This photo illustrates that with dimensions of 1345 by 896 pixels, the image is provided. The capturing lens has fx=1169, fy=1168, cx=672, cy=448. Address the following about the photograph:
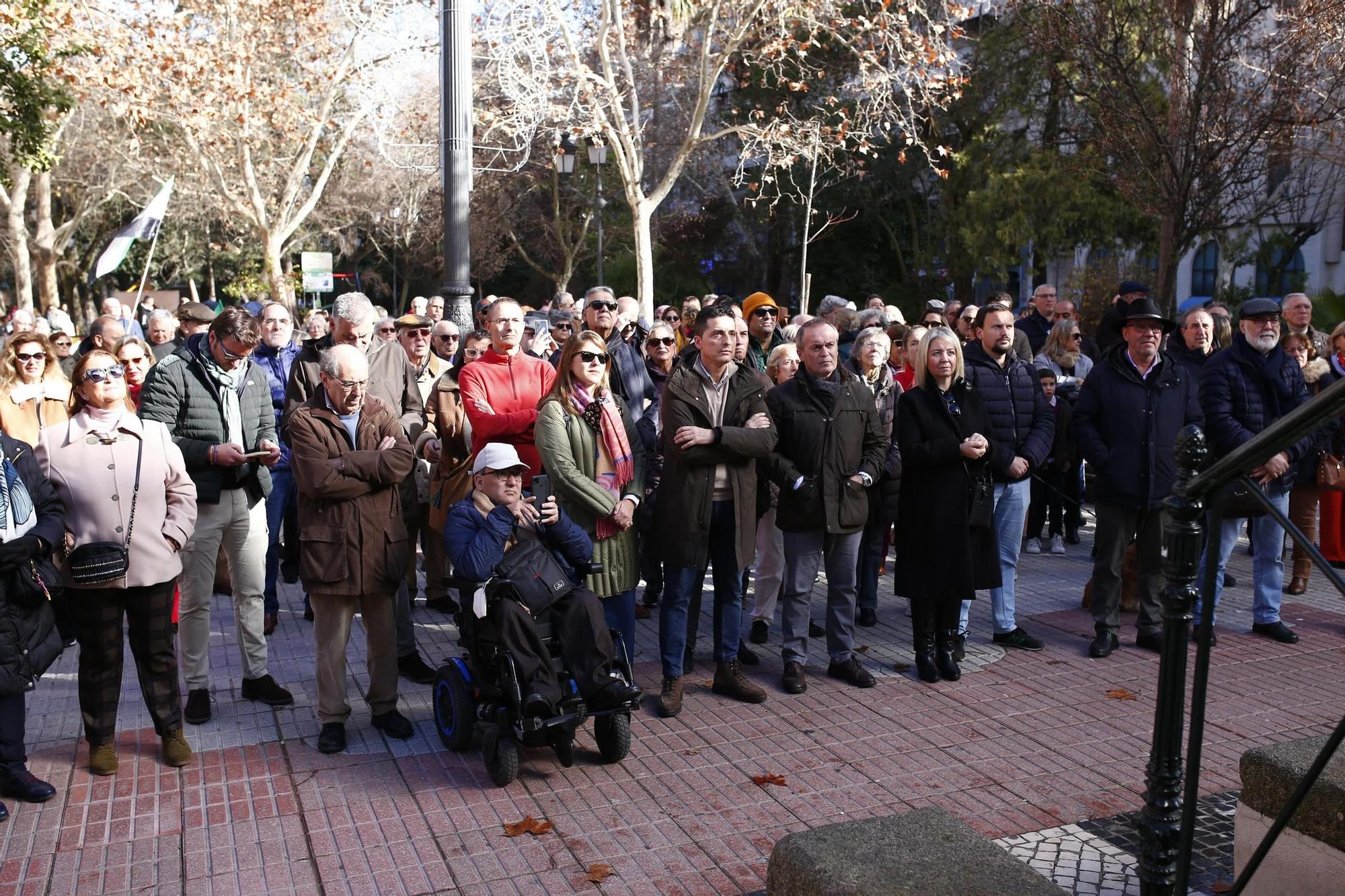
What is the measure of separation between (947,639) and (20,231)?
2923 cm

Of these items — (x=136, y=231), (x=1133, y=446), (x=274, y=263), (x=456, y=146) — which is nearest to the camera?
(x=1133, y=446)

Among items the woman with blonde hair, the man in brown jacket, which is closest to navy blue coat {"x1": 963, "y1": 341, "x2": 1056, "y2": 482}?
the man in brown jacket

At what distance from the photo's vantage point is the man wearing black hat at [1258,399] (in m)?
7.41

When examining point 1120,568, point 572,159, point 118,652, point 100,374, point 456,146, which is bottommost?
point 118,652

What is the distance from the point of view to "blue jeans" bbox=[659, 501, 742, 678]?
6117 millimetres

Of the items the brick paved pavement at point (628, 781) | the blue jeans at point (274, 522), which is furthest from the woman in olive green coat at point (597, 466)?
the blue jeans at point (274, 522)

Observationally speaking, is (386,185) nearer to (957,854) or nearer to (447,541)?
(447,541)

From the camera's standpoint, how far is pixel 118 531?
514 cm

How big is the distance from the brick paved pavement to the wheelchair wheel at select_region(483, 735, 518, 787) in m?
0.05

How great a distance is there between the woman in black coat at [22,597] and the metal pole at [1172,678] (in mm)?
4238

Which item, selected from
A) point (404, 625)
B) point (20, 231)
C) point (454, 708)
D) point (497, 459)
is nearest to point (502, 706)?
point (454, 708)

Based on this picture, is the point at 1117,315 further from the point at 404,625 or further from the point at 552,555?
the point at 404,625

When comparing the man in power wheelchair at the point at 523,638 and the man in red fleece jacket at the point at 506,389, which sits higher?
the man in red fleece jacket at the point at 506,389

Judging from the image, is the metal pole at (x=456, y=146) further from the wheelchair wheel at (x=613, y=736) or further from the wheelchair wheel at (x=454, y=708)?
the wheelchair wheel at (x=613, y=736)
